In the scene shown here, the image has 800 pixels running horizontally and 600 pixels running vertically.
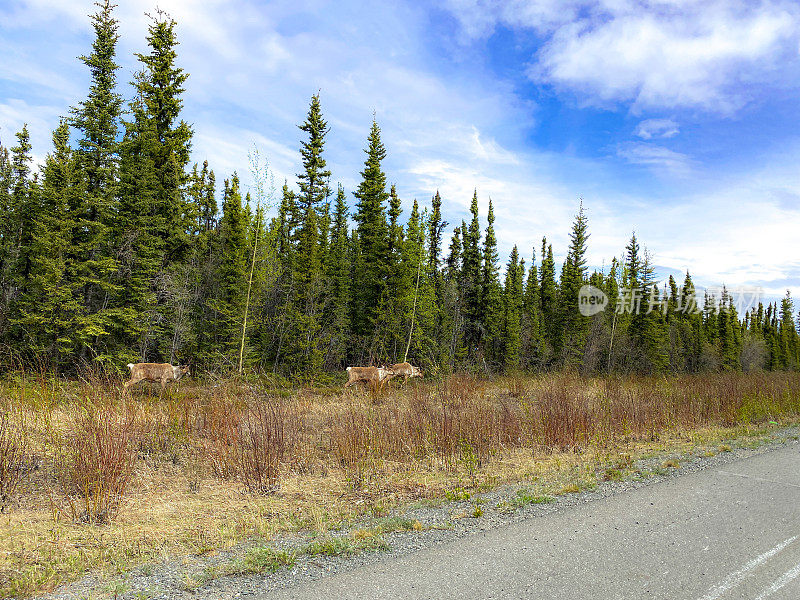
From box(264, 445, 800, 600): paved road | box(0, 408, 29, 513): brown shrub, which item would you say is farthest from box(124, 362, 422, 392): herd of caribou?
box(264, 445, 800, 600): paved road

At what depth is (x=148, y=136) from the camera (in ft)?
80.4

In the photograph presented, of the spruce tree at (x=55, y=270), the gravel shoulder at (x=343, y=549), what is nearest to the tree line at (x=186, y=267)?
the spruce tree at (x=55, y=270)

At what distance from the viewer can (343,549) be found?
15.3ft

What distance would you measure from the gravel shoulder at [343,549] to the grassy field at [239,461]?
28cm

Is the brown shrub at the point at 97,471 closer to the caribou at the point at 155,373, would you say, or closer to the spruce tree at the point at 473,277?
the caribou at the point at 155,373

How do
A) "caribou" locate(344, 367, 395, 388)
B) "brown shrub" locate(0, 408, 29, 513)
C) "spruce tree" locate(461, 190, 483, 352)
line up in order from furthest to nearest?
"spruce tree" locate(461, 190, 483, 352) → "caribou" locate(344, 367, 395, 388) → "brown shrub" locate(0, 408, 29, 513)

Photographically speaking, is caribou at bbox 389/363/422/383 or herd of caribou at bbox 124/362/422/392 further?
caribou at bbox 389/363/422/383

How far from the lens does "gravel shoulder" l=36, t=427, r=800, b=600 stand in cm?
390

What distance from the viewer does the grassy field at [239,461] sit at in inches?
201

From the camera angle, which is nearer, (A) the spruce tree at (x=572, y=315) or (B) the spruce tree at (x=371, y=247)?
(B) the spruce tree at (x=371, y=247)

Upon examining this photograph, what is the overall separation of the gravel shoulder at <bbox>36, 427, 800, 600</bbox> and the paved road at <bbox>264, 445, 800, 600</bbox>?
0.21 meters

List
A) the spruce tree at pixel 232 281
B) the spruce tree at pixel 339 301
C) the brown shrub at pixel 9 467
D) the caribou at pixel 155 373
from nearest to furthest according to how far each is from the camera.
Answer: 1. the brown shrub at pixel 9 467
2. the caribou at pixel 155 373
3. the spruce tree at pixel 232 281
4. the spruce tree at pixel 339 301

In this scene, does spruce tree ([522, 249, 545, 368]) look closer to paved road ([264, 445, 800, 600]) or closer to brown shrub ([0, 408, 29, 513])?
paved road ([264, 445, 800, 600])

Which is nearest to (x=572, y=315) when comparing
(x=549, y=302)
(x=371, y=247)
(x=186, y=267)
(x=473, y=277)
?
(x=549, y=302)
